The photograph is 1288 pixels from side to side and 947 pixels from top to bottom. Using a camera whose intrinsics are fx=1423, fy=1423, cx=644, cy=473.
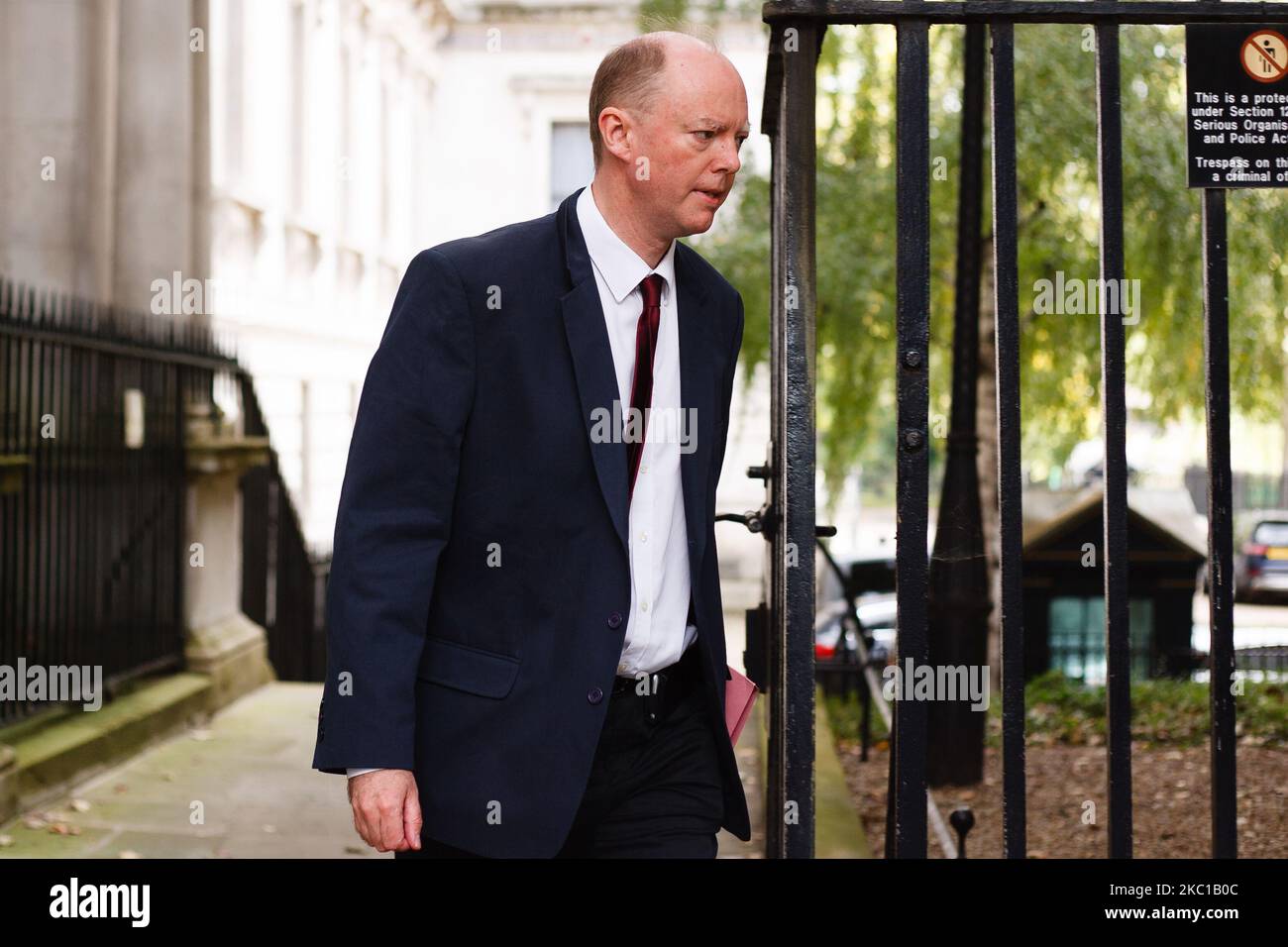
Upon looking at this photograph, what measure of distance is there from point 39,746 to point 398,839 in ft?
17.5

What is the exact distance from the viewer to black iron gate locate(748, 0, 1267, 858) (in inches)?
103

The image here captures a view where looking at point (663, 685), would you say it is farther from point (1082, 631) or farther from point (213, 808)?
point (1082, 631)

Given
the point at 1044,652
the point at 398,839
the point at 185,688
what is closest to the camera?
the point at 398,839

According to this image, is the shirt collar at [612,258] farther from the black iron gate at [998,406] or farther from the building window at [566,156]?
the building window at [566,156]

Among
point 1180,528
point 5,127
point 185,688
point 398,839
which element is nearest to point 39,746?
point 185,688

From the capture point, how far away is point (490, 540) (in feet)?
8.39

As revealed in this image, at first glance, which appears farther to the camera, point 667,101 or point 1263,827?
point 1263,827

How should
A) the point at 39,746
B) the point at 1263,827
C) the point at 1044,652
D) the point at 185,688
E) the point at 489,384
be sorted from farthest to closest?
1. the point at 1044,652
2. the point at 185,688
3. the point at 39,746
4. the point at 1263,827
5. the point at 489,384

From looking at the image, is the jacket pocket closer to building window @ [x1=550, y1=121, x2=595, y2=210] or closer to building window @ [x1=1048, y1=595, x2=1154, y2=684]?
building window @ [x1=1048, y1=595, x2=1154, y2=684]

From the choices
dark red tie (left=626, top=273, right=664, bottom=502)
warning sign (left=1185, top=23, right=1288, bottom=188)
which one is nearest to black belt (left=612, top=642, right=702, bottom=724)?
dark red tie (left=626, top=273, right=664, bottom=502)
